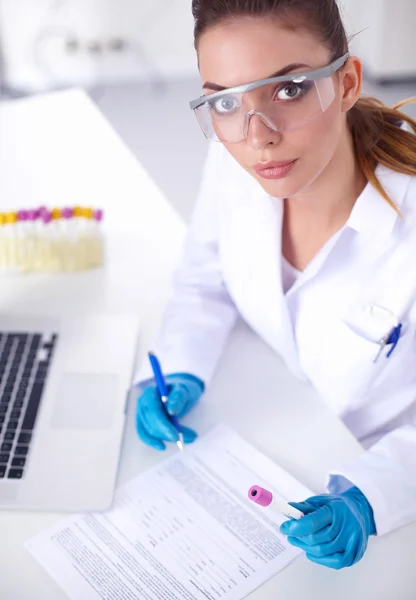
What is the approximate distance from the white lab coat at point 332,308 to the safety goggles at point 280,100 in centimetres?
24

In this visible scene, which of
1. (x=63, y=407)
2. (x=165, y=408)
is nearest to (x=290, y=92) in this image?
(x=165, y=408)

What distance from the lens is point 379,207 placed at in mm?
1145

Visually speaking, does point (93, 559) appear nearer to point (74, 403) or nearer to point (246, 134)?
point (74, 403)

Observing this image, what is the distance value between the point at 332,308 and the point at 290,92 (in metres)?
0.42

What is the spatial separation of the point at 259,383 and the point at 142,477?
0.96 ft

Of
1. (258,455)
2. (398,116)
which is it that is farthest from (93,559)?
A: (398,116)

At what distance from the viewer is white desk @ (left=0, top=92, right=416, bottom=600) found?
3.04ft

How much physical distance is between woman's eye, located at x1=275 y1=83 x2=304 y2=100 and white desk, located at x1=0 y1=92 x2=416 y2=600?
52 centimetres

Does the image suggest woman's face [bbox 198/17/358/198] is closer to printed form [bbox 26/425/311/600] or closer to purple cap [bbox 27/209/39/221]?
printed form [bbox 26/425/311/600]

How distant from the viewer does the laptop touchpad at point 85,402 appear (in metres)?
1.15

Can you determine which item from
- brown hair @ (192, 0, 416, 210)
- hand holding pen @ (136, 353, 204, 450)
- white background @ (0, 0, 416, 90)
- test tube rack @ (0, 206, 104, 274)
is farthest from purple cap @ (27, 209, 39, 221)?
white background @ (0, 0, 416, 90)

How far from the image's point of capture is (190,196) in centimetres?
333

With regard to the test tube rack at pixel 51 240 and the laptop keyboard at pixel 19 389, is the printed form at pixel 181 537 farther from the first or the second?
the test tube rack at pixel 51 240

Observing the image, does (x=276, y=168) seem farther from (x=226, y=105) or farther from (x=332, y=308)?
(x=332, y=308)
